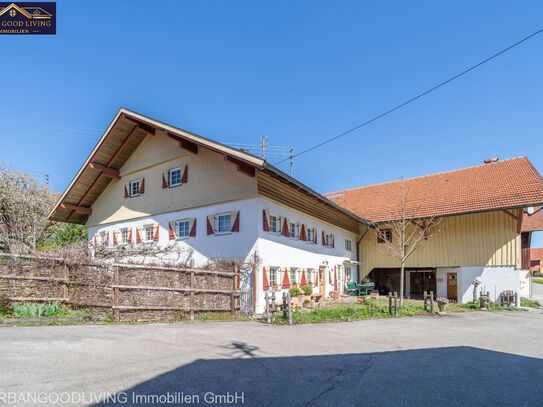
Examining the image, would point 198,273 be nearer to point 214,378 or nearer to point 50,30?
point 214,378

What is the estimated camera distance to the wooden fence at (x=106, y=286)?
10.4 meters

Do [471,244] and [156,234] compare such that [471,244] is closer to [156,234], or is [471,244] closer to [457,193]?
[457,193]

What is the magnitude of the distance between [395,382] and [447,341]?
4.47m

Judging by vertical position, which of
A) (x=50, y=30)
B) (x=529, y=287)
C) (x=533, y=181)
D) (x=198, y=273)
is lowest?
(x=529, y=287)

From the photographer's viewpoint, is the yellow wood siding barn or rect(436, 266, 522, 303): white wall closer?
rect(436, 266, 522, 303): white wall

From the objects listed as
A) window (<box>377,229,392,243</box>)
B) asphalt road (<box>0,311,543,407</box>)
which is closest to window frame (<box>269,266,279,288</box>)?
asphalt road (<box>0,311,543,407</box>)

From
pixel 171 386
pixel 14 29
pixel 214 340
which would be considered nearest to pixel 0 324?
pixel 214 340

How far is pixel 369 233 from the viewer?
1000 inches

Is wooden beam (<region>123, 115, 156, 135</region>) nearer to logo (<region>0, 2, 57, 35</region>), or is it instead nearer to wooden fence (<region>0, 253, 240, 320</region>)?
logo (<region>0, 2, 57, 35</region>)

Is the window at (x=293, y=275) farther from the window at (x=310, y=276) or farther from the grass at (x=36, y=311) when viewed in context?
the grass at (x=36, y=311)

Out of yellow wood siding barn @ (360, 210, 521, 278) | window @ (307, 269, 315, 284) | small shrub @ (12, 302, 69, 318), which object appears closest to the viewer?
small shrub @ (12, 302, 69, 318)

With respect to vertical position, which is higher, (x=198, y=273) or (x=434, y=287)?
(x=198, y=273)

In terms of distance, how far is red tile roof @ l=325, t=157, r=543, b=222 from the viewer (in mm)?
19562

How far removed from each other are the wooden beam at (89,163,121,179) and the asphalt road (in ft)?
42.3
